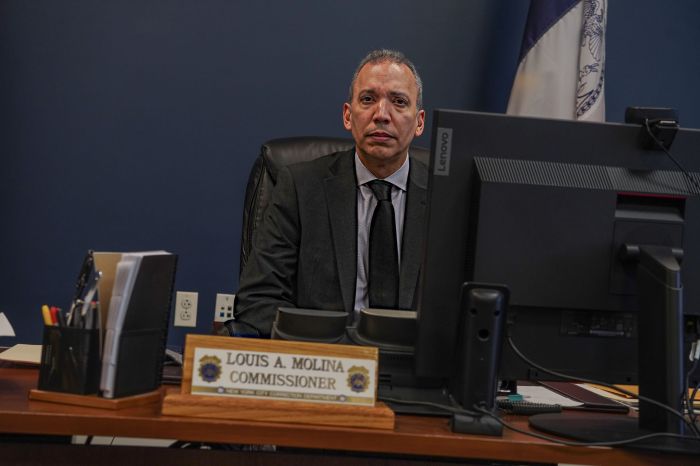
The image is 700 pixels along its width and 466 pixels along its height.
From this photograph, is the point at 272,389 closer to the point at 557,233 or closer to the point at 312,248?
the point at 557,233

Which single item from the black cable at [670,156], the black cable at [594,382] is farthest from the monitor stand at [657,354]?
the black cable at [670,156]

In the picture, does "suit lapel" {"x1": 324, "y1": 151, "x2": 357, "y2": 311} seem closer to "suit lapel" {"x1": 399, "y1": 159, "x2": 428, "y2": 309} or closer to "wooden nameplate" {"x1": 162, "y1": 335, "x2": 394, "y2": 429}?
"suit lapel" {"x1": 399, "y1": 159, "x2": 428, "y2": 309}

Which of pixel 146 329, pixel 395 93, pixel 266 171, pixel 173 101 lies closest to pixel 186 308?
pixel 173 101

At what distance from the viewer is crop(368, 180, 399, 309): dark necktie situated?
2.15 meters

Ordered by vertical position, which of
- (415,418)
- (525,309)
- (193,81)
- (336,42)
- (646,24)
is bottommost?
(415,418)

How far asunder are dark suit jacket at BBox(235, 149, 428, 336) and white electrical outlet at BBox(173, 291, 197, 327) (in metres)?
0.97

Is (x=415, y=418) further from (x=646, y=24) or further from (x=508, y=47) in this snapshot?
(x=646, y=24)

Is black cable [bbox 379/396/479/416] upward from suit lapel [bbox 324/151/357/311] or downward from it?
downward

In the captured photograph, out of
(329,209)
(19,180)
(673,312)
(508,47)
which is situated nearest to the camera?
(673,312)

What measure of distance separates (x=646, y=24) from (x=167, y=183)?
1974mm

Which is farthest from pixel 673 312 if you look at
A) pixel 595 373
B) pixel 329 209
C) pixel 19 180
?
pixel 19 180

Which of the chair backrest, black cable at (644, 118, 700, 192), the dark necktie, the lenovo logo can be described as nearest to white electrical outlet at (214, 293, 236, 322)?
the chair backrest

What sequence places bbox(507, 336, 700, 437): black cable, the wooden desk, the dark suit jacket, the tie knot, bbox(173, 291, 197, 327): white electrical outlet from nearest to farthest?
the wooden desk < bbox(507, 336, 700, 437): black cable < the dark suit jacket < the tie knot < bbox(173, 291, 197, 327): white electrical outlet

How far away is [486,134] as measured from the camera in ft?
3.90
